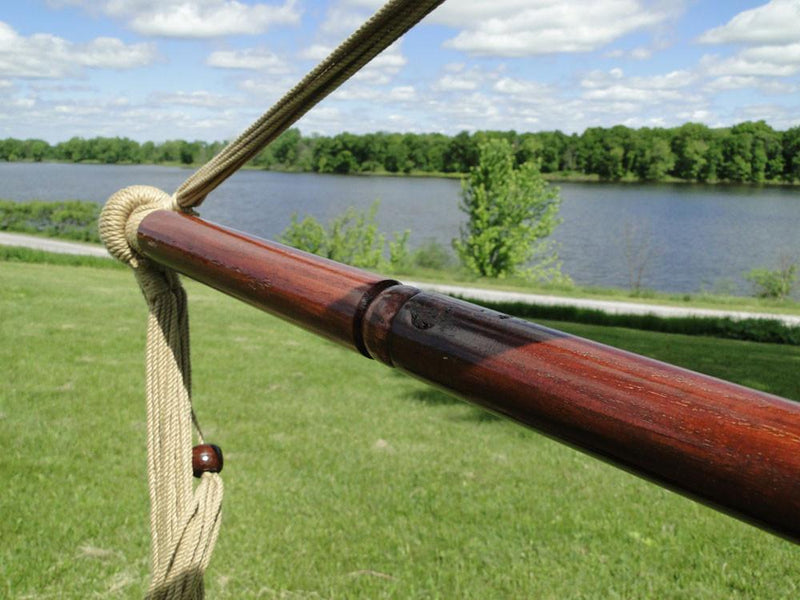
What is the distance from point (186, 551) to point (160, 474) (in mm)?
152

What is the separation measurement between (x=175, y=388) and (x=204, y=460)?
145 millimetres

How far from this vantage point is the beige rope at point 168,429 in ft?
3.93

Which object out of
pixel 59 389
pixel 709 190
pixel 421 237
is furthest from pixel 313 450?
pixel 709 190

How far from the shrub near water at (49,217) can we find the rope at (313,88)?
33579 mm

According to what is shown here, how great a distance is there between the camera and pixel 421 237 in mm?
46719

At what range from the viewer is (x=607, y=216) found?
5588cm

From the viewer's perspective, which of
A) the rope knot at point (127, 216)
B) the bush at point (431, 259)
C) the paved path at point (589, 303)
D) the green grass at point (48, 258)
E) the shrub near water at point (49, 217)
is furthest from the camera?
the shrub near water at point (49, 217)

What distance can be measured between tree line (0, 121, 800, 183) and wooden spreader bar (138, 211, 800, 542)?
7679 cm

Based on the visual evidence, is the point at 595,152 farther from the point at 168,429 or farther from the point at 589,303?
the point at 168,429

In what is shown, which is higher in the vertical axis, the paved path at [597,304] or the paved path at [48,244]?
the paved path at [48,244]

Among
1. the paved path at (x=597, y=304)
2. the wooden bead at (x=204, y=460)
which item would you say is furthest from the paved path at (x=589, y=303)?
the wooden bead at (x=204, y=460)

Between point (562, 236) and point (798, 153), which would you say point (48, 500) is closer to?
point (562, 236)

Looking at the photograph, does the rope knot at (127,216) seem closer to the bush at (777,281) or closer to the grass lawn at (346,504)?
the grass lawn at (346,504)

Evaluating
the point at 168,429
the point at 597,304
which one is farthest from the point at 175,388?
the point at 597,304
